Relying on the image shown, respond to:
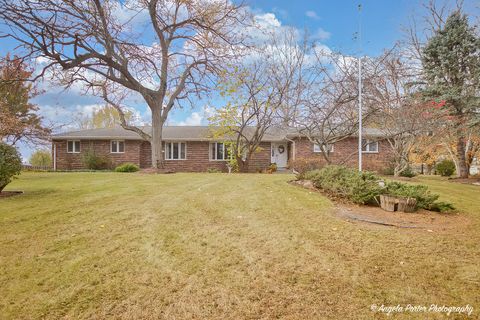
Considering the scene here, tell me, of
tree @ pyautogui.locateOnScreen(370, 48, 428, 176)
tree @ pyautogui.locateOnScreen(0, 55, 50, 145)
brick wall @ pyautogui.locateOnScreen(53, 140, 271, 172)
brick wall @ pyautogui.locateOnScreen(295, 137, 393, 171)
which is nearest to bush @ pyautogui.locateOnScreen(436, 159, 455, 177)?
brick wall @ pyautogui.locateOnScreen(295, 137, 393, 171)

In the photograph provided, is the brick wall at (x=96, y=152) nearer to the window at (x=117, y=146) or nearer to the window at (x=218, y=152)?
the window at (x=117, y=146)

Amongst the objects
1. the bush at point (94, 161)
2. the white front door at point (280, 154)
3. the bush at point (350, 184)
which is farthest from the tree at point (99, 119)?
the bush at point (350, 184)

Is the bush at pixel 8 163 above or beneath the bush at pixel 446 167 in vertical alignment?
above

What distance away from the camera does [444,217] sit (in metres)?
5.84

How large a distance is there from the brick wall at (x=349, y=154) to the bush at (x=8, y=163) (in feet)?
54.0

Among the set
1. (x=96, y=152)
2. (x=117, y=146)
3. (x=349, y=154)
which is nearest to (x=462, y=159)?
(x=349, y=154)

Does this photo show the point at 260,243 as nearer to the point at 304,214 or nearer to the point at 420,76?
the point at 304,214

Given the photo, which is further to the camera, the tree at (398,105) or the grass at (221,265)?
the tree at (398,105)

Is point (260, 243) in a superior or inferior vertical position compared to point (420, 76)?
inferior

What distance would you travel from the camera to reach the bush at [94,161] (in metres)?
21.1

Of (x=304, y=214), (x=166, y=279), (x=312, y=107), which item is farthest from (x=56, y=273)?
(x=312, y=107)

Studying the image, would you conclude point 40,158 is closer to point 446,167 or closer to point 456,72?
point 456,72

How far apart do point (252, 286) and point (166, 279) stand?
0.98 meters

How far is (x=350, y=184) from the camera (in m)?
6.76
